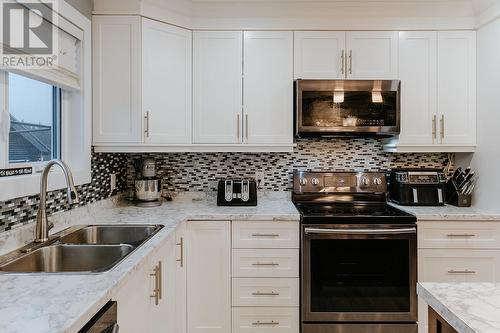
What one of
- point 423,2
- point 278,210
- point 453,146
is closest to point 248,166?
point 278,210

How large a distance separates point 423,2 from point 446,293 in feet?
7.36

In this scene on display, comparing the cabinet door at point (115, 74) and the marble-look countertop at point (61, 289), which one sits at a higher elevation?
the cabinet door at point (115, 74)

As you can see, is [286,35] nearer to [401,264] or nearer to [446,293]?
[401,264]

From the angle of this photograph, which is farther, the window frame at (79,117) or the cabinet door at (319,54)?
the cabinet door at (319,54)

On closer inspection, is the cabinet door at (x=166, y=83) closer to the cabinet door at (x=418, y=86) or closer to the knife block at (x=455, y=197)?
the cabinet door at (x=418, y=86)

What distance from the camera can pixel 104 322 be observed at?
97 cm

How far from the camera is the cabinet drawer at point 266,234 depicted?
2203 mm

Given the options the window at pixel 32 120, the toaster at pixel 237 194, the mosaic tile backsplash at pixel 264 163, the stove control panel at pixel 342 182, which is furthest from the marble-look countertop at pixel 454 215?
the window at pixel 32 120

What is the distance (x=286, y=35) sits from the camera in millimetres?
2465

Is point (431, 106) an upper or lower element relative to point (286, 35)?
lower

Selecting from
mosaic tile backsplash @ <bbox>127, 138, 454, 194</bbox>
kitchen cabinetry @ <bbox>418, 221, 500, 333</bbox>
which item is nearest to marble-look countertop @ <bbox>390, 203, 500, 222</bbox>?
kitchen cabinetry @ <bbox>418, 221, 500, 333</bbox>

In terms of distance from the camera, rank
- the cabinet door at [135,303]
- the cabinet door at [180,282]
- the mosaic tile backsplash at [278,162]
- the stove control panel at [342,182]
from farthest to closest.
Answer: the mosaic tile backsplash at [278,162], the stove control panel at [342,182], the cabinet door at [180,282], the cabinet door at [135,303]

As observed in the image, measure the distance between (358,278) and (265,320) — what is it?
654 millimetres

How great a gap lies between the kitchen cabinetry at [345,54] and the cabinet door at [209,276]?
1.26 metres
